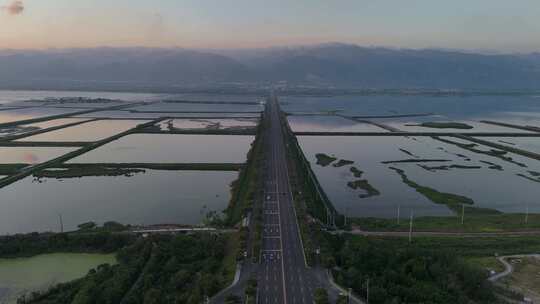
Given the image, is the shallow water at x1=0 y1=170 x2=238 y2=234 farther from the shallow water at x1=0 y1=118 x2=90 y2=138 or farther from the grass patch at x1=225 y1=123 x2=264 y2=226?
the shallow water at x1=0 y1=118 x2=90 y2=138

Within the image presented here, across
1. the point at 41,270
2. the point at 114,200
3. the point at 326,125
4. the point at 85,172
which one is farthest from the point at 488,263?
the point at 326,125

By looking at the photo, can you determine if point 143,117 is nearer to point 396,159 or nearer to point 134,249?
point 396,159

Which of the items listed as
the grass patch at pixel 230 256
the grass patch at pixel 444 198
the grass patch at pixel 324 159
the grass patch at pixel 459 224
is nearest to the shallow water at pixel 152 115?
the grass patch at pixel 324 159

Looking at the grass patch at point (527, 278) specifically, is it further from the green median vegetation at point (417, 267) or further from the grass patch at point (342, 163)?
the grass patch at point (342, 163)

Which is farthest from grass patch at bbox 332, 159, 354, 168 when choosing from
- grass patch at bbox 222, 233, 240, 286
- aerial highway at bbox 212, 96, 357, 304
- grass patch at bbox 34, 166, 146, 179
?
grass patch at bbox 222, 233, 240, 286

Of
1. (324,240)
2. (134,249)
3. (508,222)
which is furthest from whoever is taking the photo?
(508,222)

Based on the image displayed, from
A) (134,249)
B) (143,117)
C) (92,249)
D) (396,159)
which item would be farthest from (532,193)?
(143,117)
